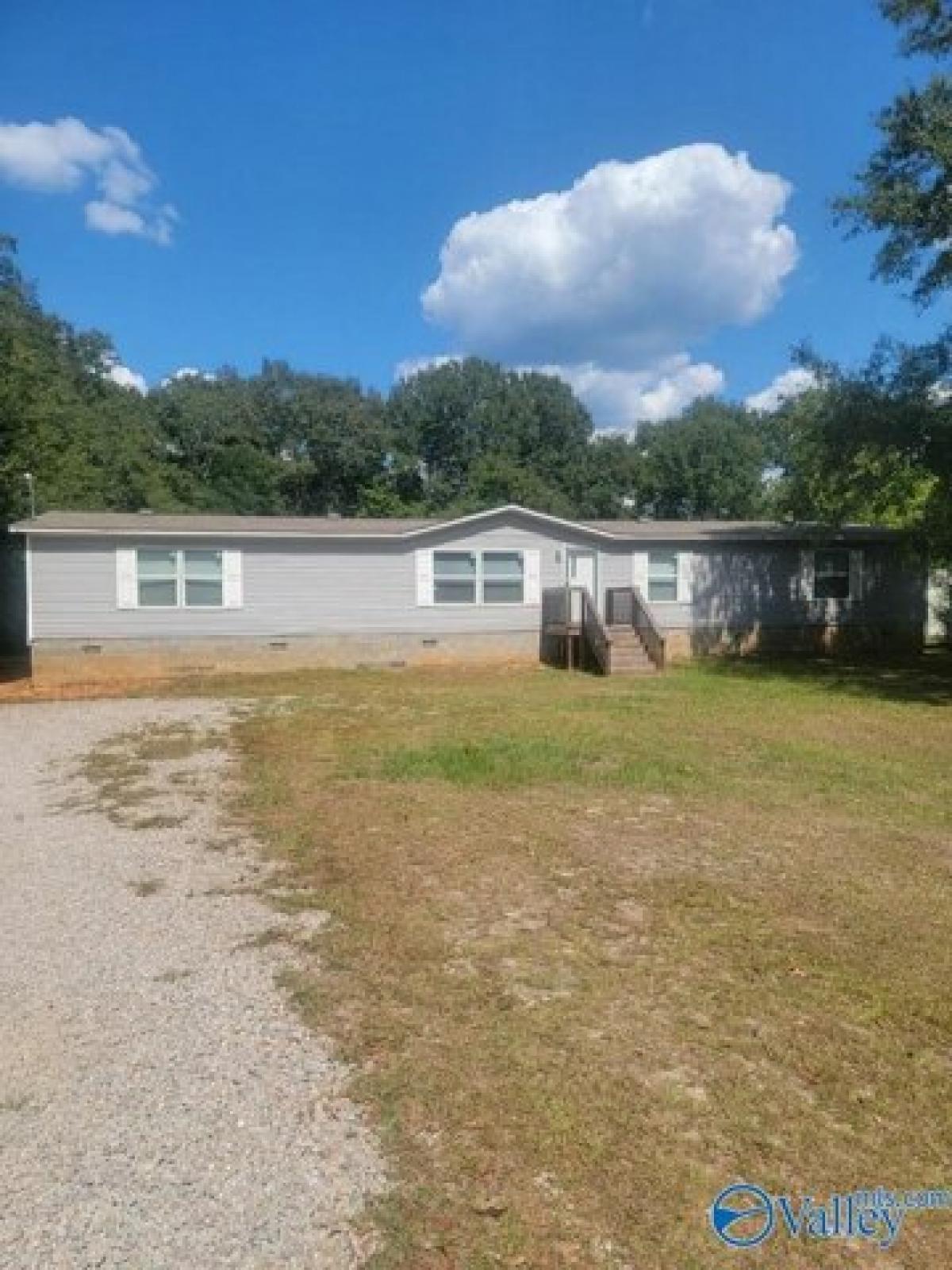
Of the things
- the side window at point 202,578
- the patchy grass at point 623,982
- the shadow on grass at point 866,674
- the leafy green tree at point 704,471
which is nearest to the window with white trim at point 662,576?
the shadow on grass at point 866,674

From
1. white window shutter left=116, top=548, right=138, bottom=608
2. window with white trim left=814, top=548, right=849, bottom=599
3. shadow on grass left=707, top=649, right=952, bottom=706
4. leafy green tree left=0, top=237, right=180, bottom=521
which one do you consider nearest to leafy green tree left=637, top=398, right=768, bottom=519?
leafy green tree left=0, top=237, right=180, bottom=521

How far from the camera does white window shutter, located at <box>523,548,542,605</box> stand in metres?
16.9

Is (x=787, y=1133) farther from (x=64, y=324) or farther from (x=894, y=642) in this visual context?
(x=64, y=324)

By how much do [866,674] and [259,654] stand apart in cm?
1179

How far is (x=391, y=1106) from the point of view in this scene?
2801 millimetres

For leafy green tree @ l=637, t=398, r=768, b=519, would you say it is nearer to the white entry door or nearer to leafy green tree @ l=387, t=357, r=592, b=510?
leafy green tree @ l=387, t=357, r=592, b=510

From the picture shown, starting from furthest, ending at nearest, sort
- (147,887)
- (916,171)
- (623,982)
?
(916,171)
(147,887)
(623,982)

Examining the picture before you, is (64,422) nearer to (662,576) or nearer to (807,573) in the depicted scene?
(662,576)

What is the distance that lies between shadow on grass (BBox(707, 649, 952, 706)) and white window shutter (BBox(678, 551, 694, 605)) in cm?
152

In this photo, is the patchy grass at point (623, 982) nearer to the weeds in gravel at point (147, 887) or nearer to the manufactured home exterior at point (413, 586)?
the weeds in gravel at point (147, 887)

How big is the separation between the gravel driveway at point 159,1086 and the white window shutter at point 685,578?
14346 mm

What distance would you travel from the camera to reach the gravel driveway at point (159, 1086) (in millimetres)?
2260

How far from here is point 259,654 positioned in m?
15.4

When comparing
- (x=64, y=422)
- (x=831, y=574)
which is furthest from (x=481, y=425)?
(x=831, y=574)
